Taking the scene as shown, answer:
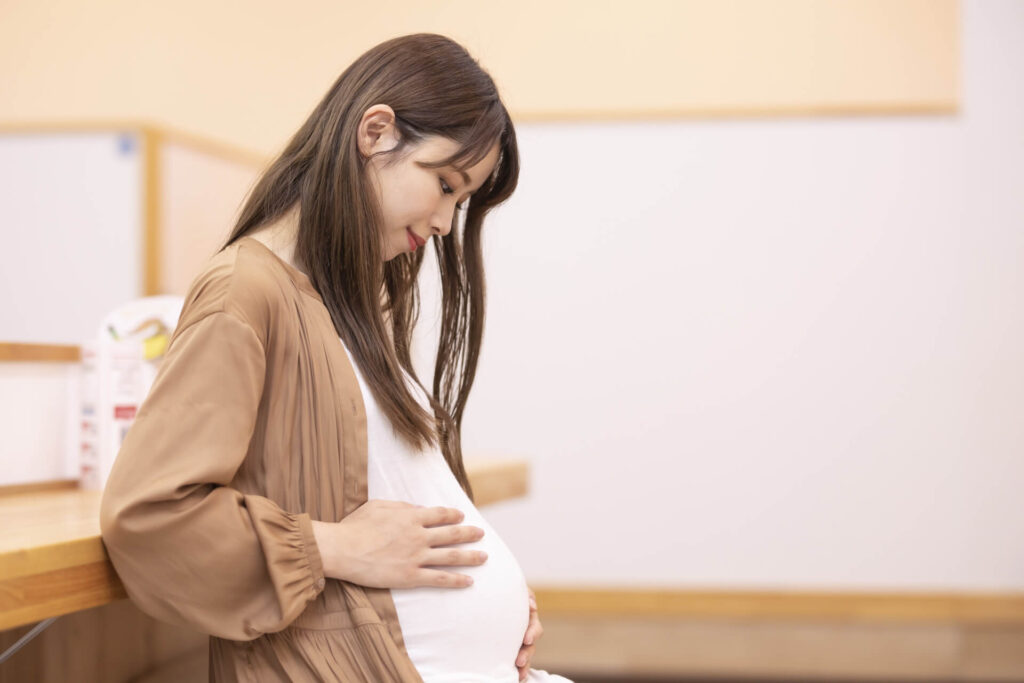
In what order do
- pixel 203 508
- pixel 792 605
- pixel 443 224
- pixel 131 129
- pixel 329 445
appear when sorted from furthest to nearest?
pixel 792 605 → pixel 131 129 → pixel 443 224 → pixel 329 445 → pixel 203 508

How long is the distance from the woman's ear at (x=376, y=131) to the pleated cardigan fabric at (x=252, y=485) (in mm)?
140

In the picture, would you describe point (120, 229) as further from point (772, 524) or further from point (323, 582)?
point (772, 524)

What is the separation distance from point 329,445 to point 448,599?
7.3 inches

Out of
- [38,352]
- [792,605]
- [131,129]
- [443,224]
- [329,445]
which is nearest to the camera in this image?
[329,445]

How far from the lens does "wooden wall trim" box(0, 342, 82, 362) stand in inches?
53.6

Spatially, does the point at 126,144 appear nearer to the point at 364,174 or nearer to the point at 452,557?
the point at 364,174

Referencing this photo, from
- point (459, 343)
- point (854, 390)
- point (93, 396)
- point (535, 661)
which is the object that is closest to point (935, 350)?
point (854, 390)

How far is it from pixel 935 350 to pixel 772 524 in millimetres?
661

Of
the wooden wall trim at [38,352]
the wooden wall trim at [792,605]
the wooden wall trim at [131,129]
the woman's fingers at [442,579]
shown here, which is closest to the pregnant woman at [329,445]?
the woman's fingers at [442,579]

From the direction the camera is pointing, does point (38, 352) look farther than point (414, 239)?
Yes

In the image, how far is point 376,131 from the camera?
99cm

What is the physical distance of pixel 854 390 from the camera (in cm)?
285

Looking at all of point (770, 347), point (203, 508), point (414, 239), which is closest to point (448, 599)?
point (203, 508)

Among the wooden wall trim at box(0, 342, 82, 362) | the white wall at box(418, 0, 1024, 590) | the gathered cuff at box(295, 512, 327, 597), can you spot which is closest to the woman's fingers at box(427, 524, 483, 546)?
the gathered cuff at box(295, 512, 327, 597)
